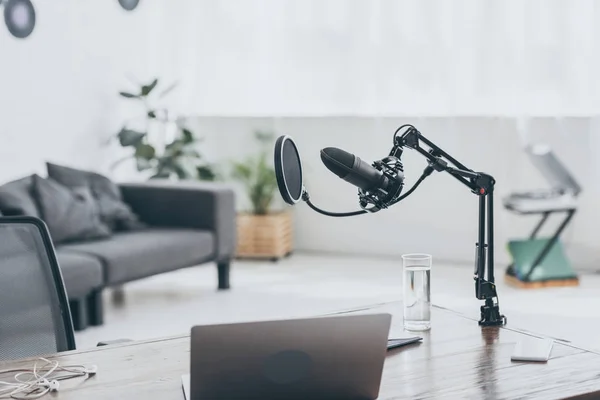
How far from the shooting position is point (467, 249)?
6016 mm

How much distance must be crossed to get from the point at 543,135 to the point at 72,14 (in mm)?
2988

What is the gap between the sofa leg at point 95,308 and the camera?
457cm

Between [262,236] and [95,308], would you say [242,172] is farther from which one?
[95,308]

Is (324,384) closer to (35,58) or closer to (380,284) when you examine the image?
(380,284)

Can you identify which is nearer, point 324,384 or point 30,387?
point 324,384

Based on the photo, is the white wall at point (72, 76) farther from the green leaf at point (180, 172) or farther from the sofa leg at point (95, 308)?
the sofa leg at point (95, 308)

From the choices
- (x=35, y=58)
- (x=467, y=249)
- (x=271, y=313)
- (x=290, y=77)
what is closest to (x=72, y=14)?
(x=35, y=58)

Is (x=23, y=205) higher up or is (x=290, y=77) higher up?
(x=290, y=77)

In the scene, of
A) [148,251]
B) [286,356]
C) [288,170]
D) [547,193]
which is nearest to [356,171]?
[288,170]

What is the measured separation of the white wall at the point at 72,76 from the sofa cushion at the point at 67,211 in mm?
580

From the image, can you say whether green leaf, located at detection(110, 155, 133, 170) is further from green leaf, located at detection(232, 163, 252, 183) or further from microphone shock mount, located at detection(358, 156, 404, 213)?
microphone shock mount, located at detection(358, 156, 404, 213)

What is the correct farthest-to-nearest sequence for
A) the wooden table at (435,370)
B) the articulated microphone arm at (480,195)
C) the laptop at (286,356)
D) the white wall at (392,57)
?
the white wall at (392,57)
the articulated microphone arm at (480,195)
the wooden table at (435,370)
the laptop at (286,356)

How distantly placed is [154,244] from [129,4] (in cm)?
209

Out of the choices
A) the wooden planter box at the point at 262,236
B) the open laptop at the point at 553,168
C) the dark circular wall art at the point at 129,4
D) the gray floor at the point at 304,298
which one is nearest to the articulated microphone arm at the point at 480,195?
the gray floor at the point at 304,298
